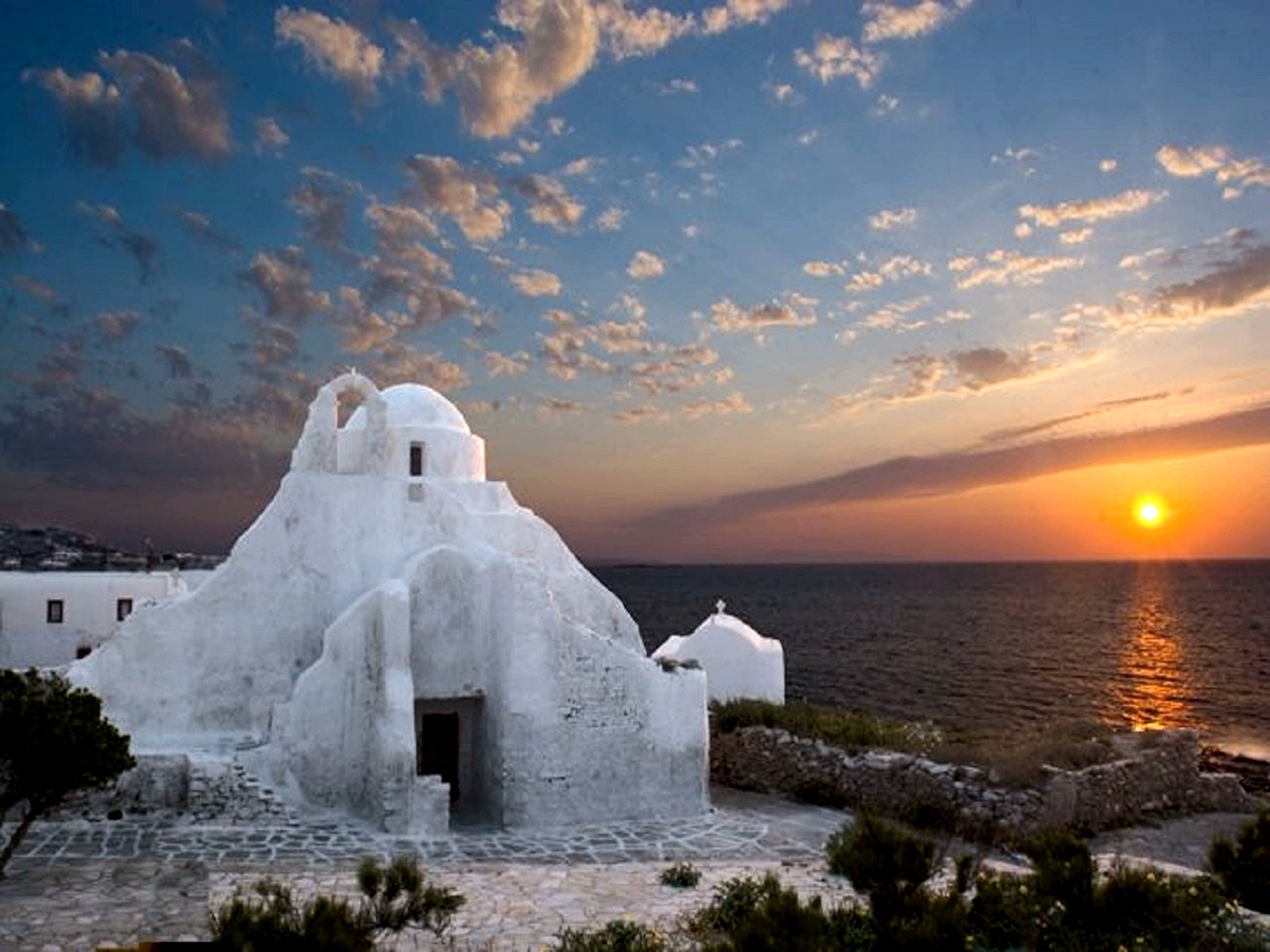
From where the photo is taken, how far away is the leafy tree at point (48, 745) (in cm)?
1063

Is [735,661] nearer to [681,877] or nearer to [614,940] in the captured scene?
[681,877]

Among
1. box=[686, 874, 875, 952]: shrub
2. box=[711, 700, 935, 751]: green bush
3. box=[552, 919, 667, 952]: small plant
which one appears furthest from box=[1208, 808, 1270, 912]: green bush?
box=[711, 700, 935, 751]: green bush

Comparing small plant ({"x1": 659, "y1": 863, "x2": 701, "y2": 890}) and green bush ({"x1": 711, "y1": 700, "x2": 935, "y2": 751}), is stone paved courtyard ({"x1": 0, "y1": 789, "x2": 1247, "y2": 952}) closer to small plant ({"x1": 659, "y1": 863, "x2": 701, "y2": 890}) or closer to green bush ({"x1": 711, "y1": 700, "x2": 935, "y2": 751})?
small plant ({"x1": 659, "y1": 863, "x2": 701, "y2": 890})

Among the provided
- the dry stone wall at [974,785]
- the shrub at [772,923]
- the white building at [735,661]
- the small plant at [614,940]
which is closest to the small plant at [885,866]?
the shrub at [772,923]

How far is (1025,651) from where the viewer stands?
72.8m

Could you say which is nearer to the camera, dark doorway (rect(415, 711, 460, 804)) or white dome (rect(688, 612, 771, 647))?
dark doorway (rect(415, 711, 460, 804))

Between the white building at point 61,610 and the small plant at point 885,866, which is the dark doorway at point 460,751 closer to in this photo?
the small plant at point 885,866

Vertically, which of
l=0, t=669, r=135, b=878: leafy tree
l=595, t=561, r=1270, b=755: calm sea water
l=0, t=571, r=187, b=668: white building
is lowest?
l=595, t=561, r=1270, b=755: calm sea water

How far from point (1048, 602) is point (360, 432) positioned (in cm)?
11914

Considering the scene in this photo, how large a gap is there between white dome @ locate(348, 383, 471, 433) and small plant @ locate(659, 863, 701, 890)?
12017 mm

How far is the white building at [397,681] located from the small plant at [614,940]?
679cm

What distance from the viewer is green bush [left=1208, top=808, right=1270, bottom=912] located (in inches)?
402

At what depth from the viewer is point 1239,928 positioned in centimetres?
929

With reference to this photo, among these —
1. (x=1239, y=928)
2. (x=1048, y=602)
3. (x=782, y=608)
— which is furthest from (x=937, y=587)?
(x=1239, y=928)
